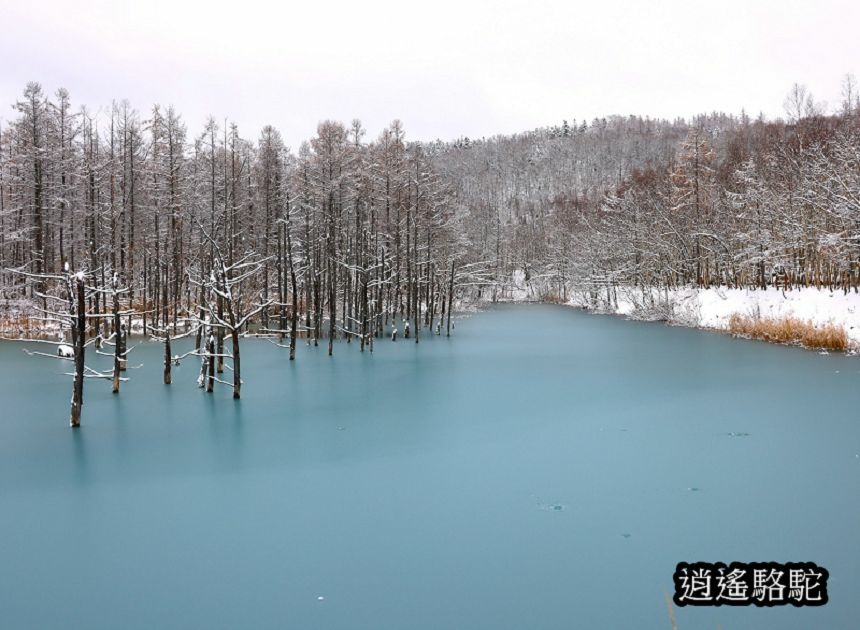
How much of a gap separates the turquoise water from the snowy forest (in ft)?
10.8

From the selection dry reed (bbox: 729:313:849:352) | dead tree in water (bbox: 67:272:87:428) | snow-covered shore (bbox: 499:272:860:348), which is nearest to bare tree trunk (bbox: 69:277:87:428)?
dead tree in water (bbox: 67:272:87:428)

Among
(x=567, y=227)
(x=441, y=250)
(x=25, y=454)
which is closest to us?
(x=25, y=454)

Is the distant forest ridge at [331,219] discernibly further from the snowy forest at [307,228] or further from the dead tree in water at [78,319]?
the dead tree in water at [78,319]

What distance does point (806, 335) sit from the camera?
2509cm

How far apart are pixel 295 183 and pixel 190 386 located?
21.2 m

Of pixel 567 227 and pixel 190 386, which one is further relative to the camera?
pixel 567 227

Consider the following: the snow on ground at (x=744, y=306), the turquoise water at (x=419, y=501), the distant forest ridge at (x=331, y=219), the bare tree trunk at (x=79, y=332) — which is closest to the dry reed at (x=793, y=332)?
the snow on ground at (x=744, y=306)

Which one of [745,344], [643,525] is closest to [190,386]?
[643,525]

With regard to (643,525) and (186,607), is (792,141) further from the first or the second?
(186,607)

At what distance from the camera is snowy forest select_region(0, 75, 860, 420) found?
84.3 feet

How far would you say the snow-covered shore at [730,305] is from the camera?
25978 millimetres

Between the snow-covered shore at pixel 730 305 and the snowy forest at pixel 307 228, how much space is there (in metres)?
1.44

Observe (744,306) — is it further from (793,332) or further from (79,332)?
(79,332)

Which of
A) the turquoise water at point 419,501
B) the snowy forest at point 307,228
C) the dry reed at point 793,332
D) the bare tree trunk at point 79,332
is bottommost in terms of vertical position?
the turquoise water at point 419,501
